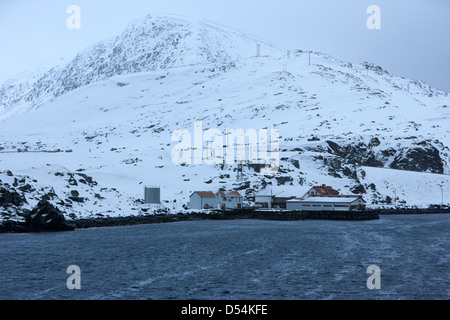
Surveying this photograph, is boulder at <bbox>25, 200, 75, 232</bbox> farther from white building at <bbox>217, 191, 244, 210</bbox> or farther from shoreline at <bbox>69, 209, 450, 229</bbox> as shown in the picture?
white building at <bbox>217, 191, 244, 210</bbox>

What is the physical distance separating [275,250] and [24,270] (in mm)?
21483

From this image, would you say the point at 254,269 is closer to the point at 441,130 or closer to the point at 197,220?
the point at 197,220

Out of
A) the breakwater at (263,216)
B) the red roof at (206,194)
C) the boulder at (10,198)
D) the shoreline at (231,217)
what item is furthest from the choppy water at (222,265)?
the red roof at (206,194)

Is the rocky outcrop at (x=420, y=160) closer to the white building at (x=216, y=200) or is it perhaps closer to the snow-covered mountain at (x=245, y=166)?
the snow-covered mountain at (x=245, y=166)

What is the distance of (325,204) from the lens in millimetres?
97125

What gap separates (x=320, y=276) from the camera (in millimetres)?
35125

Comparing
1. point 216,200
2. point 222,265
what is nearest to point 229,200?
point 216,200

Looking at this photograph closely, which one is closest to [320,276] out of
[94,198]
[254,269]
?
[254,269]

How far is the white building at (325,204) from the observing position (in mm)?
96125

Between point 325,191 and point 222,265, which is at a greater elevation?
point 325,191

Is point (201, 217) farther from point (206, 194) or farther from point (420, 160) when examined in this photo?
point (420, 160)

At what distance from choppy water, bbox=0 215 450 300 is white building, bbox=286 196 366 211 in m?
33.4

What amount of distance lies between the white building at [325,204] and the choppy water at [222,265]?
3344cm

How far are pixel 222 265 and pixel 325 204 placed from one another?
6073 cm
